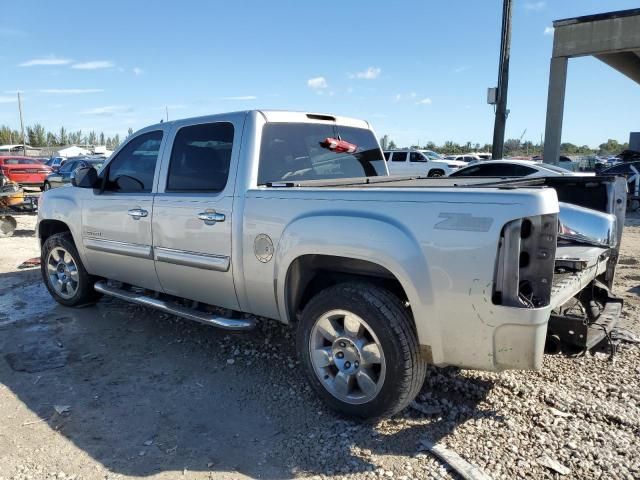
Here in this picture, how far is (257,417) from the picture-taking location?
130 inches

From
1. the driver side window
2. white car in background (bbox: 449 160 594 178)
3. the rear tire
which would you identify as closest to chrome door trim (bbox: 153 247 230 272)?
the driver side window

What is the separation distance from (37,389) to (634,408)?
4085 millimetres

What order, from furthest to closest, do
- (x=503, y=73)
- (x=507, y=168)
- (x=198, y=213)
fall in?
(x=503, y=73), (x=507, y=168), (x=198, y=213)

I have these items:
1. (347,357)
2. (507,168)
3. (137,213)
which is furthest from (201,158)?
(507,168)

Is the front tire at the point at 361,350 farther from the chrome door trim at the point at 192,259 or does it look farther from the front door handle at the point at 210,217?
the front door handle at the point at 210,217

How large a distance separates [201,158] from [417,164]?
2039 centimetres

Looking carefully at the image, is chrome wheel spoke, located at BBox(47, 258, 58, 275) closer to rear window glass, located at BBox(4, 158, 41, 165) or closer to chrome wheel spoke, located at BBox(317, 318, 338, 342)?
chrome wheel spoke, located at BBox(317, 318, 338, 342)

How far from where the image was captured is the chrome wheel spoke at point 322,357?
10.8ft

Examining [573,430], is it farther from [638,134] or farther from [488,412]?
[638,134]

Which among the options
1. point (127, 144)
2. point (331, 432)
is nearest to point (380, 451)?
point (331, 432)

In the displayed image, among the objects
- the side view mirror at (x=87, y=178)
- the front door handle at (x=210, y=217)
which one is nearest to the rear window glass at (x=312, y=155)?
the front door handle at (x=210, y=217)

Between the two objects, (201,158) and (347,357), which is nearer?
(347,357)

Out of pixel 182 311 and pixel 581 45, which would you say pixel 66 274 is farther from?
pixel 581 45

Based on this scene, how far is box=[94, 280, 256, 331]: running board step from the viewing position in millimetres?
3688
